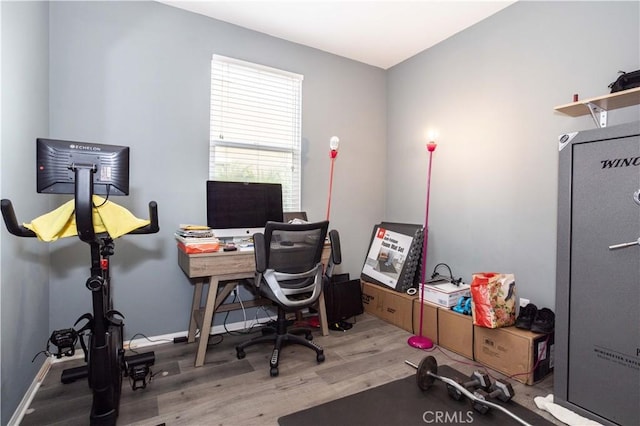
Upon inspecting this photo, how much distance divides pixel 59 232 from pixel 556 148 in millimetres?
2977

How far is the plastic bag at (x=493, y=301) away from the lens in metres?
2.10

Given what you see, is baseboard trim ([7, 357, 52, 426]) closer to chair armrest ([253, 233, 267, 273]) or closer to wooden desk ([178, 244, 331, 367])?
wooden desk ([178, 244, 331, 367])

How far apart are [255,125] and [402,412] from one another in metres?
2.47

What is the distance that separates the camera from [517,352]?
2043 mm

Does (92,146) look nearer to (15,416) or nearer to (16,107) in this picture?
(16,107)

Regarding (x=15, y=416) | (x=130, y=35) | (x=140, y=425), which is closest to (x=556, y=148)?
(x=140, y=425)

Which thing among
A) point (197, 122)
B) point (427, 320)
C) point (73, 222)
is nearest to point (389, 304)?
point (427, 320)

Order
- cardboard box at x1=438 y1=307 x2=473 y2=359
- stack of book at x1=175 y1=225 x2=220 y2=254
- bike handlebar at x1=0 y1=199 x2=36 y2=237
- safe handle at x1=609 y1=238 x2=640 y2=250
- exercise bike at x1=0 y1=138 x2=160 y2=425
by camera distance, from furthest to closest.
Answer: cardboard box at x1=438 y1=307 x2=473 y2=359 → stack of book at x1=175 y1=225 x2=220 y2=254 → safe handle at x1=609 y1=238 x2=640 y2=250 → exercise bike at x1=0 y1=138 x2=160 y2=425 → bike handlebar at x1=0 y1=199 x2=36 y2=237

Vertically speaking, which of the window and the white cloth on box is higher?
the window

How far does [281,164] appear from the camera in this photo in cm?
310

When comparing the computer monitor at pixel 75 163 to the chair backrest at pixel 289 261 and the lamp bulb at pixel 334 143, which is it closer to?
the chair backrest at pixel 289 261

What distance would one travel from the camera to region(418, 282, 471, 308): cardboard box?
8.39ft

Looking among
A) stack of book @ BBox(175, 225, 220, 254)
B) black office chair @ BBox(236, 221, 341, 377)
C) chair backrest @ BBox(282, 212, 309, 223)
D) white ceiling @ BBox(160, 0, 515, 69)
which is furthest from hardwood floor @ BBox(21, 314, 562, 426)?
white ceiling @ BBox(160, 0, 515, 69)

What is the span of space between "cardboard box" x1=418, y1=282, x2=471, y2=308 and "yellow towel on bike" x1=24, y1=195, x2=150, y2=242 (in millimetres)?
2175
